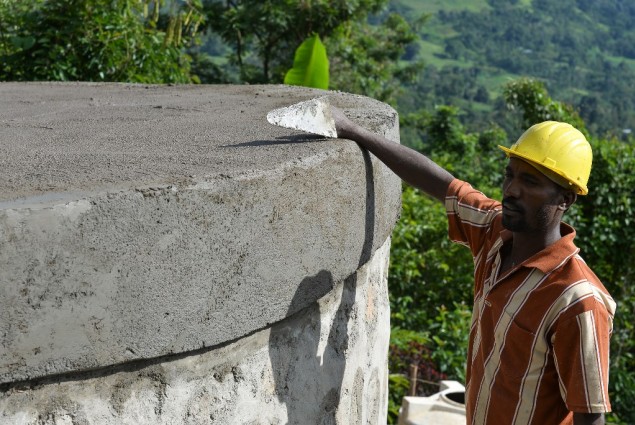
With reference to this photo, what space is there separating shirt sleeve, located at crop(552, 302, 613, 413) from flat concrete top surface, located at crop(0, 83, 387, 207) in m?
0.73

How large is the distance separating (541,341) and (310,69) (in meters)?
3.52

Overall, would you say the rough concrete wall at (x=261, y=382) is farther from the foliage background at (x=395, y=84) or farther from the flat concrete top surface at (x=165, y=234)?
the foliage background at (x=395, y=84)

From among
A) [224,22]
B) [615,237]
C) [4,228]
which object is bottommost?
[615,237]

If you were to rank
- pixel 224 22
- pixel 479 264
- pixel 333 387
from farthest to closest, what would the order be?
1. pixel 224 22
2. pixel 479 264
3. pixel 333 387

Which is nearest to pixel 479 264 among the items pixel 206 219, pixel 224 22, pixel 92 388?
pixel 206 219

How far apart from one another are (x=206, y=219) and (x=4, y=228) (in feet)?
1.31

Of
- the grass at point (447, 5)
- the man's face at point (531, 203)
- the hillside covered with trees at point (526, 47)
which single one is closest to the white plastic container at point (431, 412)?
the man's face at point (531, 203)

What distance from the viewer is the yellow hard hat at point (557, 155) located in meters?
2.17

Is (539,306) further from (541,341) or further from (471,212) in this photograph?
(471,212)

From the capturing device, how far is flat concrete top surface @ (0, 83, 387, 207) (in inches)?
73.4

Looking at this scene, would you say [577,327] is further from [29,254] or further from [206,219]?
[29,254]

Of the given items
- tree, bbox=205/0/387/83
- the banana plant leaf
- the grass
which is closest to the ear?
the banana plant leaf

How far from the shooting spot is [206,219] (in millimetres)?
1784

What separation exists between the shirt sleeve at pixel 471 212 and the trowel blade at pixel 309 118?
0.42m
